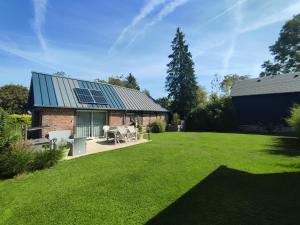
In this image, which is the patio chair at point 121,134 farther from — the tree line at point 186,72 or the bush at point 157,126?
the tree line at point 186,72

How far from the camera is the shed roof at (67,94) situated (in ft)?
44.8

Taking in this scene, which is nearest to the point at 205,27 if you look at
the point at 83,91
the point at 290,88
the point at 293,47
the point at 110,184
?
the point at 83,91

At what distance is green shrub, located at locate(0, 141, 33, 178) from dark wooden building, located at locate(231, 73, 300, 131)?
22817 millimetres

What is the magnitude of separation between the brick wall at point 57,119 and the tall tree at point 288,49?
35.4 meters

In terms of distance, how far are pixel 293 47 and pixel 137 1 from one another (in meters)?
33.5

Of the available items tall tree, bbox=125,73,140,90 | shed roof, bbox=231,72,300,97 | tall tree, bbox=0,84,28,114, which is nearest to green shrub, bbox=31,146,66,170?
shed roof, bbox=231,72,300,97

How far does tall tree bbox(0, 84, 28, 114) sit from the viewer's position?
35.3m

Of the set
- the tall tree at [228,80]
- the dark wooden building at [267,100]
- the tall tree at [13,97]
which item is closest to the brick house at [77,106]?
the dark wooden building at [267,100]

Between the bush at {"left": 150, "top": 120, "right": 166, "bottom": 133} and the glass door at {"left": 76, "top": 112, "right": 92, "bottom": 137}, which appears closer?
the glass door at {"left": 76, "top": 112, "right": 92, "bottom": 137}

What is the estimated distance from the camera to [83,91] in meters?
16.5

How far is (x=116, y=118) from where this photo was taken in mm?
18109

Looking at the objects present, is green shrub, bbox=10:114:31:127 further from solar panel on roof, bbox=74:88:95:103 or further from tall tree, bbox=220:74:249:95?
tall tree, bbox=220:74:249:95

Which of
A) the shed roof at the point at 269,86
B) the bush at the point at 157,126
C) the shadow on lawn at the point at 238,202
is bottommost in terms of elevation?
the shadow on lawn at the point at 238,202

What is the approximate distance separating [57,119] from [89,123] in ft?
8.88
